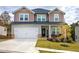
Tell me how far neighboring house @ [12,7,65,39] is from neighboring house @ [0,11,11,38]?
4.5 inches

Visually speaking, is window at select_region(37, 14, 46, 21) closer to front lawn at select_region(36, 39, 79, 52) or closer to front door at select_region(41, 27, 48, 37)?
front door at select_region(41, 27, 48, 37)

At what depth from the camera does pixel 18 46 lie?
5.55 meters

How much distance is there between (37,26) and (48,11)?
35 cm

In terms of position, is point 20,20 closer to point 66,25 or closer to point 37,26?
point 37,26

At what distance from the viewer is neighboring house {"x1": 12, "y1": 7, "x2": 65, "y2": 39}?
561 cm

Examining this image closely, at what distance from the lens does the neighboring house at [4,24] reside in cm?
559

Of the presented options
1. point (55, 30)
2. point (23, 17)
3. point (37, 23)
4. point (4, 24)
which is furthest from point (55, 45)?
point (4, 24)

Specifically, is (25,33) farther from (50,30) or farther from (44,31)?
A: (50,30)

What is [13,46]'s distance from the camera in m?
5.53

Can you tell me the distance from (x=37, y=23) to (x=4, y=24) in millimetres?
622

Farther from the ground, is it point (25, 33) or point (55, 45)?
point (25, 33)
